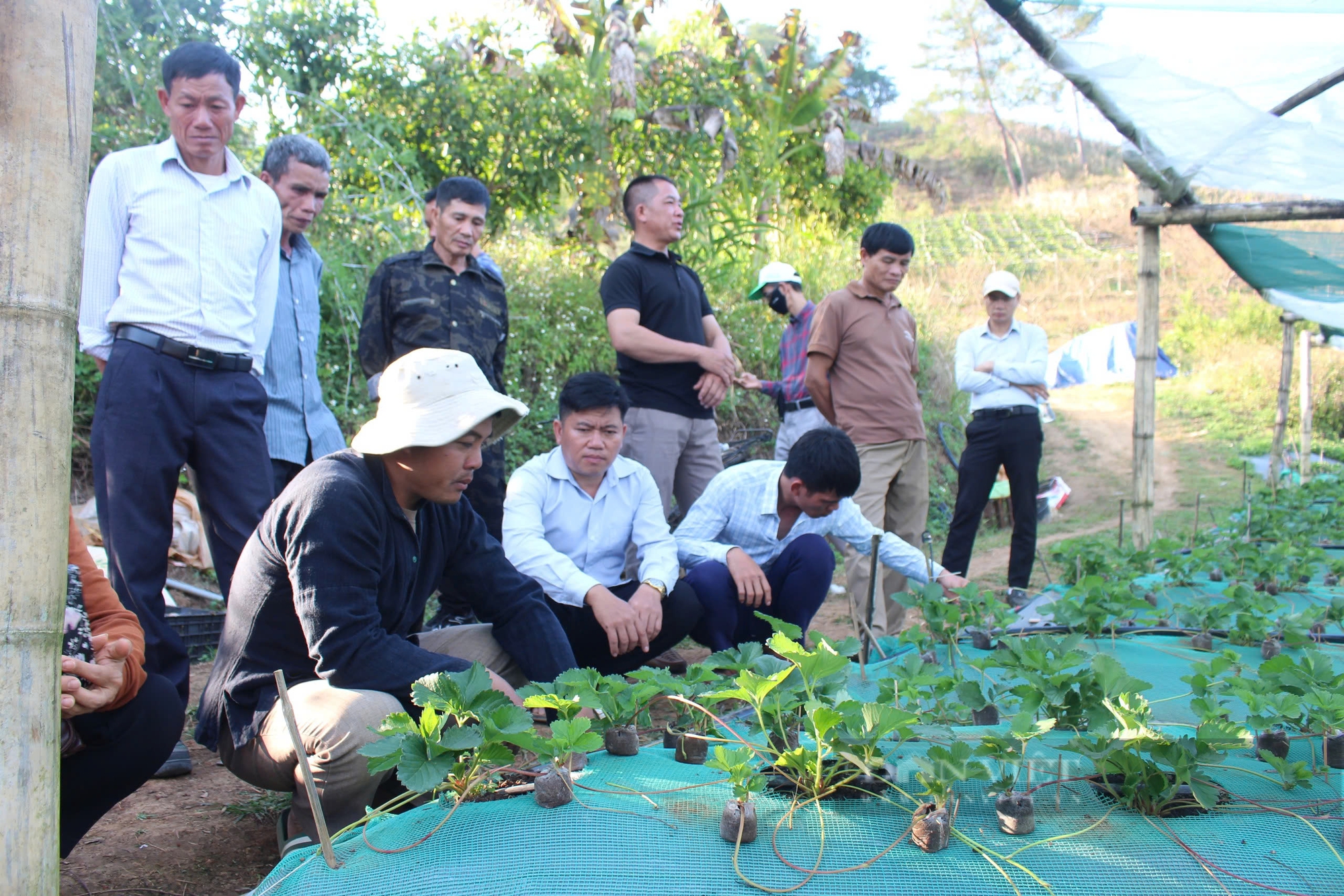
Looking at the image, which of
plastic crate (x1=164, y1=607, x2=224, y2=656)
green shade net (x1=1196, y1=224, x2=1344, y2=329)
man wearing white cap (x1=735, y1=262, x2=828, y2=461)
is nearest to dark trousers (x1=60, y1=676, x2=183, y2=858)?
plastic crate (x1=164, y1=607, x2=224, y2=656)

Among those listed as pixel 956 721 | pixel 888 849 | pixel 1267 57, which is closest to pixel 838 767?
pixel 888 849

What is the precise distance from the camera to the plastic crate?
3.43m

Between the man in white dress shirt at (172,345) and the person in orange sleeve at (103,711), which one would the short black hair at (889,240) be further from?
the person in orange sleeve at (103,711)

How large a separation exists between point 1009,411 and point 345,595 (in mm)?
3573

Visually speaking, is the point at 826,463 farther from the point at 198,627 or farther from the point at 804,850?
the point at 198,627

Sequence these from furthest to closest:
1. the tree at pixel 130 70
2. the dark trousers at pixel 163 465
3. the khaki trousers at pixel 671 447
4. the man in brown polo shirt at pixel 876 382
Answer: the tree at pixel 130 70 < the man in brown polo shirt at pixel 876 382 < the khaki trousers at pixel 671 447 < the dark trousers at pixel 163 465

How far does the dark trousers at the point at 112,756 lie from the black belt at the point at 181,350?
0.91 meters

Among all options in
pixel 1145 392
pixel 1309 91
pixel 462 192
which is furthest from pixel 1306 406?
pixel 462 192

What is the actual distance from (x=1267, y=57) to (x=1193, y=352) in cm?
1366

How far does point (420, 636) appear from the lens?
223 cm

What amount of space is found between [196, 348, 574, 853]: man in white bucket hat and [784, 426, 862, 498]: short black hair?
1.11 meters

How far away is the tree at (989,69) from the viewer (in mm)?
33344

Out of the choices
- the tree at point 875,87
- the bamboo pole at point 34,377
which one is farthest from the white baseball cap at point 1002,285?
the tree at point 875,87

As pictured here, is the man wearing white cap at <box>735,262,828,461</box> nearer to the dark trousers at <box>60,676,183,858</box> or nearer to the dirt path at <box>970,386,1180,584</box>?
the dirt path at <box>970,386,1180,584</box>
